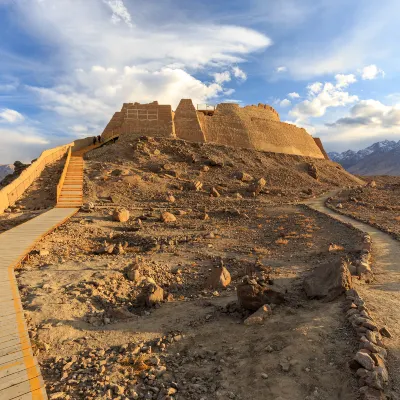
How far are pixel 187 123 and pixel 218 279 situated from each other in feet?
80.9

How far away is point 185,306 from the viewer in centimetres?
748

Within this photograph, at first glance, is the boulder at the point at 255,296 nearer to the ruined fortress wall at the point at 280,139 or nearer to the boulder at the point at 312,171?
the boulder at the point at 312,171

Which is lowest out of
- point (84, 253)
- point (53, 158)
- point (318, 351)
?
point (318, 351)

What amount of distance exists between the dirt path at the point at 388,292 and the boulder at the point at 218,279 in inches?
134

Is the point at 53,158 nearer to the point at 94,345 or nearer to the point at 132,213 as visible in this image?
the point at 132,213

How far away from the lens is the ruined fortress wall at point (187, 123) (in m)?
30.8

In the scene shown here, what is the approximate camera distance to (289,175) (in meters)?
28.6

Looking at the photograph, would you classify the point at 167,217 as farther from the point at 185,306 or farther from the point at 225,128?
the point at 225,128

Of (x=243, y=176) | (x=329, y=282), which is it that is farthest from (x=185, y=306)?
(x=243, y=176)

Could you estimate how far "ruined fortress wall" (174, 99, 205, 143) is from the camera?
30766 millimetres

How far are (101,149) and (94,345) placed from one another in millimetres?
23132

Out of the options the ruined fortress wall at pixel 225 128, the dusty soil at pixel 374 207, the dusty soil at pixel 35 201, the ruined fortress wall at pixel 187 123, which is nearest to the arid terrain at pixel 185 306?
the dusty soil at pixel 35 201

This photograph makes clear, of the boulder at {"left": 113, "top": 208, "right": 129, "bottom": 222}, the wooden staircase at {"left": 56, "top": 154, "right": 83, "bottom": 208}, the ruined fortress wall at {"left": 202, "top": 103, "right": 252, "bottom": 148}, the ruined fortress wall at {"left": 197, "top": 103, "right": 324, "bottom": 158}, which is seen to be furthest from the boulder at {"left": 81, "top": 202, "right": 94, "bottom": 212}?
the ruined fortress wall at {"left": 197, "top": 103, "right": 324, "bottom": 158}

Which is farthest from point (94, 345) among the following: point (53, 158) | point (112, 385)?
point (53, 158)
